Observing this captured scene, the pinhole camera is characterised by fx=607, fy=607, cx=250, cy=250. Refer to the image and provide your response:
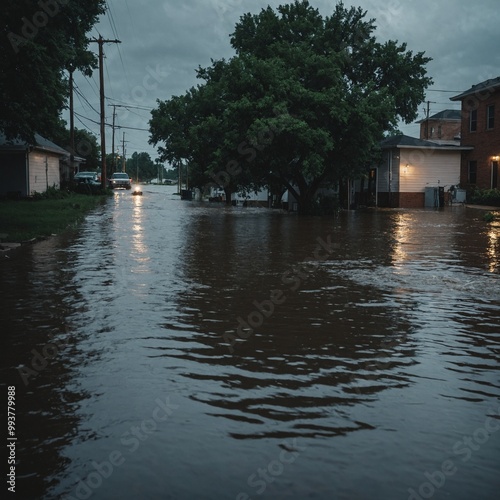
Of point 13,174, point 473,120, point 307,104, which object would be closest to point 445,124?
point 473,120

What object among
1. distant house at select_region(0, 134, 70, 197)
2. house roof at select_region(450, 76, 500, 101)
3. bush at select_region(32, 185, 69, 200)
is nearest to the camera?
distant house at select_region(0, 134, 70, 197)

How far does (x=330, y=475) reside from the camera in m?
3.49

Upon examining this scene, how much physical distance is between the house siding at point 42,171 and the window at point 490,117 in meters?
29.2

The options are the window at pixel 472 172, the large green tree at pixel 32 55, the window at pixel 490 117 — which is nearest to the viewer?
the large green tree at pixel 32 55

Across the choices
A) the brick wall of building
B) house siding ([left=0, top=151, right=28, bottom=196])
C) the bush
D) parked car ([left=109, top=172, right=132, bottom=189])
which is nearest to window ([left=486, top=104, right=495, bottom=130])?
the brick wall of building

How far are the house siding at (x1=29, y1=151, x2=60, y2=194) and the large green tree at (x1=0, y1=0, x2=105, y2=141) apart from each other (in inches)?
742

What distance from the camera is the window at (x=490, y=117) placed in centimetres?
3928

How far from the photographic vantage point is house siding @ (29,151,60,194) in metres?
37.4

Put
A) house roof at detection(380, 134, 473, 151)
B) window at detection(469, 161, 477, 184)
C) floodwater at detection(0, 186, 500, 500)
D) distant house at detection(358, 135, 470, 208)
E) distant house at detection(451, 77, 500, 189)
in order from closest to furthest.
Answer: floodwater at detection(0, 186, 500, 500)
distant house at detection(451, 77, 500, 189)
house roof at detection(380, 134, 473, 151)
distant house at detection(358, 135, 470, 208)
window at detection(469, 161, 477, 184)

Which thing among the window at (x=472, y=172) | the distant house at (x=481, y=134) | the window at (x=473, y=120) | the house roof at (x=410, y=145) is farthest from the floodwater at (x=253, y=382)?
the window at (x=473, y=120)

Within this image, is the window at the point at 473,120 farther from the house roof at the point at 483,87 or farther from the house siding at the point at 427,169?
the house siding at the point at 427,169

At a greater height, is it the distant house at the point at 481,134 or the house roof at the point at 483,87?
the house roof at the point at 483,87

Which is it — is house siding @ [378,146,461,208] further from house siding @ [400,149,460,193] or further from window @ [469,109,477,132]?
window @ [469,109,477,132]

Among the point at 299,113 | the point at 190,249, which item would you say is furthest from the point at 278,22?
the point at 190,249
